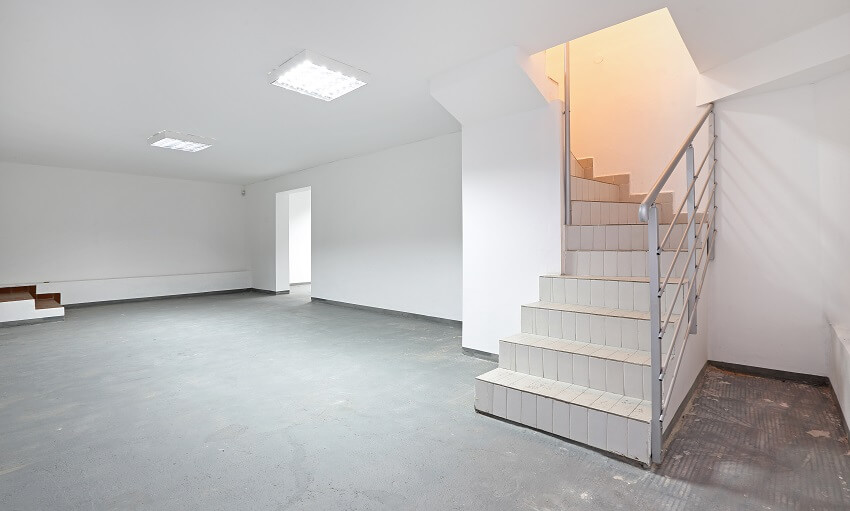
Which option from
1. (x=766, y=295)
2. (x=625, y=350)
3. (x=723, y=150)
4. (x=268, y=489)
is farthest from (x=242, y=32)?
(x=766, y=295)

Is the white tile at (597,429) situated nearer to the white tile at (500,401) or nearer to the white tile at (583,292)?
the white tile at (500,401)

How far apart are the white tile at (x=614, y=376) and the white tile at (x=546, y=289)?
87 cm

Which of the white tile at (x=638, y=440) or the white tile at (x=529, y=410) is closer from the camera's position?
the white tile at (x=638, y=440)

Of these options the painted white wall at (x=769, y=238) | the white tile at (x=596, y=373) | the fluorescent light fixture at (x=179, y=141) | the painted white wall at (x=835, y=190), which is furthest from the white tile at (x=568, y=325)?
the fluorescent light fixture at (x=179, y=141)

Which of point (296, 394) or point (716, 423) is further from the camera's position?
point (296, 394)

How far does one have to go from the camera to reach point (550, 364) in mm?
2432

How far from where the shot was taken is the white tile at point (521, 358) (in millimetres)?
2529

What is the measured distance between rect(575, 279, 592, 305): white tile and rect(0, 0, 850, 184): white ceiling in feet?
5.44

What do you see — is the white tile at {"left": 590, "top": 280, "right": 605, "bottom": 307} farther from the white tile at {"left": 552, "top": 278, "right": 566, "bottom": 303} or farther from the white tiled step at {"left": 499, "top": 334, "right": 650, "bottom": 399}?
the white tiled step at {"left": 499, "top": 334, "right": 650, "bottom": 399}

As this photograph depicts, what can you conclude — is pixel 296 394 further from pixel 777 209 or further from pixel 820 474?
pixel 777 209

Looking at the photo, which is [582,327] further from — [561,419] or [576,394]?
[561,419]

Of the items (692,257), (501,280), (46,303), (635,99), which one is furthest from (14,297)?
(635,99)

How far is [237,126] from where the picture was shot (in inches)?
185

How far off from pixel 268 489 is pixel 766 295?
3.52 metres
